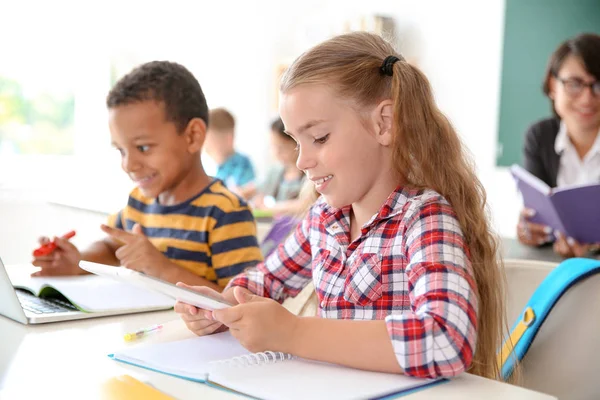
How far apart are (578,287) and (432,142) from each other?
0.33m

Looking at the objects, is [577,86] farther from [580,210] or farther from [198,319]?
[198,319]

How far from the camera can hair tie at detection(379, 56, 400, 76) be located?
3.41ft

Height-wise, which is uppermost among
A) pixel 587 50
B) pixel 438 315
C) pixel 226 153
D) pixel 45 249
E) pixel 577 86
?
pixel 587 50

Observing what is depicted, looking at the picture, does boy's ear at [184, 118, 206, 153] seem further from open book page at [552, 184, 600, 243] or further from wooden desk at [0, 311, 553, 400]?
open book page at [552, 184, 600, 243]

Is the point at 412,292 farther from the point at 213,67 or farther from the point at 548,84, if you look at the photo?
the point at 213,67

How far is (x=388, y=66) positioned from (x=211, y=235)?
0.64 metres

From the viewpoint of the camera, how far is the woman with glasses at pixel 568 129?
236cm

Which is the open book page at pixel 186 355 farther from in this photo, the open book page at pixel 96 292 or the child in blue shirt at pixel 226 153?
the child in blue shirt at pixel 226 153

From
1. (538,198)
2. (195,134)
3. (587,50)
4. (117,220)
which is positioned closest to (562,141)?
(587,50)

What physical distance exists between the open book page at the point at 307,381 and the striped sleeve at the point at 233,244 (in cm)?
62

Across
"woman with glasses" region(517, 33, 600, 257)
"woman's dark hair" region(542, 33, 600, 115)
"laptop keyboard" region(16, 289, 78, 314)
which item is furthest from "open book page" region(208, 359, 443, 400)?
"woman's dark hair" region(542, 33, 600, 115)

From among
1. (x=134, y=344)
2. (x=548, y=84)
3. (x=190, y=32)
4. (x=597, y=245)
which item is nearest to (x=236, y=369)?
(x=134, y=344)

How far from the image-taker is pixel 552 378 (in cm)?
110

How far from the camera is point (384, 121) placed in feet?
3.42
